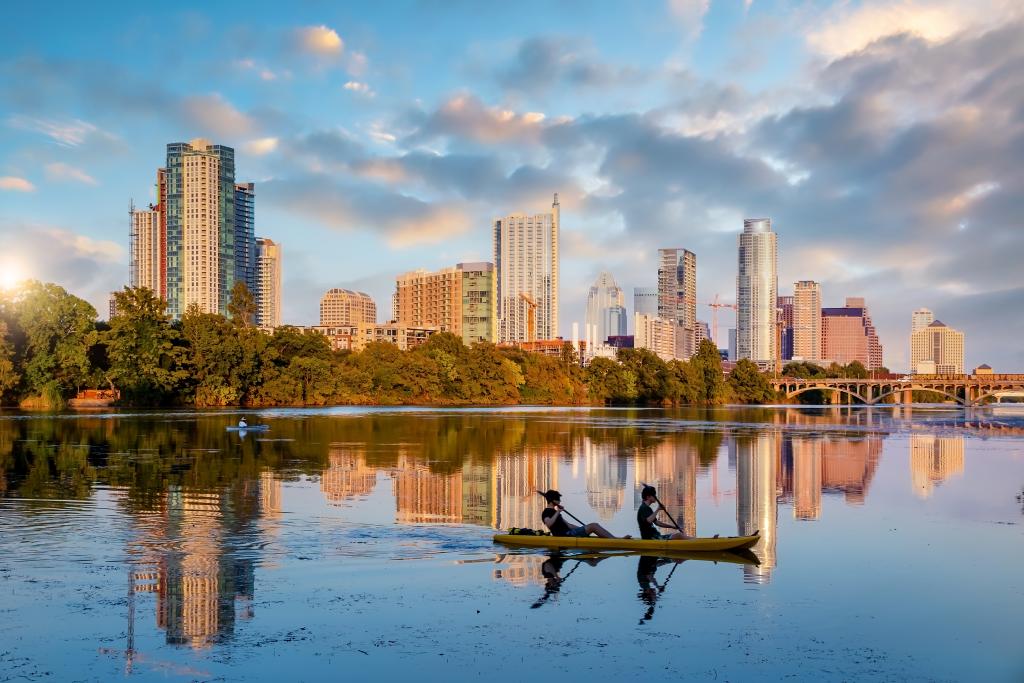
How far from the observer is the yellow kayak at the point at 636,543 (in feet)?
70.8

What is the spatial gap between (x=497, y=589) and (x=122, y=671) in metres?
7.56

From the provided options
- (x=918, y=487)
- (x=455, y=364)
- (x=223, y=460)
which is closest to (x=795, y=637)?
(x=918, y=487)

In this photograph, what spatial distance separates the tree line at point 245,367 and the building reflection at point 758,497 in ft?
238

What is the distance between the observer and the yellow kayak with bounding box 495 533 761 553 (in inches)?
850

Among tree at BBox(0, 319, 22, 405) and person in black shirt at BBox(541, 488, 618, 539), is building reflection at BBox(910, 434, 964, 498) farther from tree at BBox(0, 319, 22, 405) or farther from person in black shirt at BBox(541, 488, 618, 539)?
tree at BBox(0, 319, 22, 405)

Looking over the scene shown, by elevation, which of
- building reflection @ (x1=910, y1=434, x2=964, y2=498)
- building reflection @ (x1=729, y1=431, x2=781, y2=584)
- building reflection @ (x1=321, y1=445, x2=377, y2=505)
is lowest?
building reflection @ (x1=910, y1=434, x2=964, y2=498)

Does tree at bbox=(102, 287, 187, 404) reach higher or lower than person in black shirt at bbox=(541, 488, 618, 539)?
higher

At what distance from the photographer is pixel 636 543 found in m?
21.8

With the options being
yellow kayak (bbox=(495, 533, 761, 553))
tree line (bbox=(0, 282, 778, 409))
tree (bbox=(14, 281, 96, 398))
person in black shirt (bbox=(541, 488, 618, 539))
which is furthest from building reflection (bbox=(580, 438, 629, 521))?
tree line (bbox=(0, 282, 778, 409))

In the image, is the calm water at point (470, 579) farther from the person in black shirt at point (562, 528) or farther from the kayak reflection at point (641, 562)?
the person in black shirt at point (562, 528)

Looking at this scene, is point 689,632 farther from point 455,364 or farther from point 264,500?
point 455,364

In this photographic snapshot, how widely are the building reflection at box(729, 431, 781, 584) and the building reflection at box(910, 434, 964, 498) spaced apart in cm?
633

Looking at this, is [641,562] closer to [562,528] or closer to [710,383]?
[562,528]

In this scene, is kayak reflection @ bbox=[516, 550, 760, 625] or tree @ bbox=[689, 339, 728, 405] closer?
kayak reflection @ bbox=[516, 550, 760, 625]
